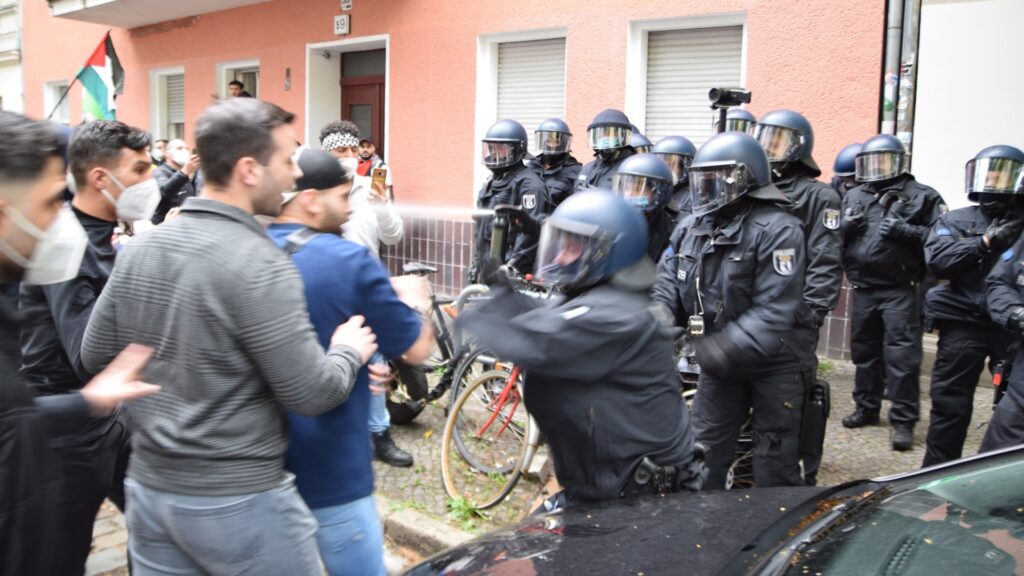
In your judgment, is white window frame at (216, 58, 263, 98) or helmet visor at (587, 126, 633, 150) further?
white window frame at (216, 58, 263, 98)

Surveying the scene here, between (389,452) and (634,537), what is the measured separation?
3033mm

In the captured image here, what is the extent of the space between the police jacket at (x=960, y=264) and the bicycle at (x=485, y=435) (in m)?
2.46

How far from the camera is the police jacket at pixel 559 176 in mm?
7057

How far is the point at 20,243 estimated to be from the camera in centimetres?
191

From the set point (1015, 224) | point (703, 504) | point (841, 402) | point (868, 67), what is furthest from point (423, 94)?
point (703, 504)

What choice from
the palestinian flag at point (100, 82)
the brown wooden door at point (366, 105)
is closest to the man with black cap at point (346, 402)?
the palestinian flag at point (100, 82)

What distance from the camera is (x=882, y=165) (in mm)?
5887

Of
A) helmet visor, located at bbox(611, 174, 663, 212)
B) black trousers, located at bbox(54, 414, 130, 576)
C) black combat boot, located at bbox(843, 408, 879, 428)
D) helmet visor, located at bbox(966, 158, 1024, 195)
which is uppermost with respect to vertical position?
helmet visor, located at bbox(966, 158, 1024, 195)

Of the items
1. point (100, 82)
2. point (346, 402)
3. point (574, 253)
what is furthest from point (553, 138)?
point (346, 402)

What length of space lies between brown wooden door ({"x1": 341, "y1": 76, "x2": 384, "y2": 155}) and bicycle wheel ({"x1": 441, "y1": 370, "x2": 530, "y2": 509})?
764cm

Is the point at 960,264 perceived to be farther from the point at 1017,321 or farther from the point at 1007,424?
the point at 1007,424

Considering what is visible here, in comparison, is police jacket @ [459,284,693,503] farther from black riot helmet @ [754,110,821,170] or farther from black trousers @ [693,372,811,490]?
black riot helmet @ [754,110,821,170]

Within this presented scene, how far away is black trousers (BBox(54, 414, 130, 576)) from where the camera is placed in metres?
3.04

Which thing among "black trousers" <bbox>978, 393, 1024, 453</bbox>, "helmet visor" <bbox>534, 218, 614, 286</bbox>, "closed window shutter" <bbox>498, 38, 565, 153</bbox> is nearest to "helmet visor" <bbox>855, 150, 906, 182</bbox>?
"black trousers" <bbox>978, 393, 1024, 453</bbox>
